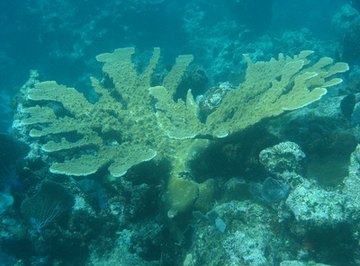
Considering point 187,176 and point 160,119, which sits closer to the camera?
point 187,176

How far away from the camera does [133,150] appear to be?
482 cm

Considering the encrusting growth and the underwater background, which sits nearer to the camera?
the underwater background

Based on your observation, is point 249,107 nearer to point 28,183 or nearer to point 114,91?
point 114,91

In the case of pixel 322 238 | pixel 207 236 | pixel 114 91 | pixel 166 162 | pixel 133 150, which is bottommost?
pixel 322 238

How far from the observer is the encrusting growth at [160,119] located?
4523 millimetres

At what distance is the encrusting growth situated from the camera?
14.8ft

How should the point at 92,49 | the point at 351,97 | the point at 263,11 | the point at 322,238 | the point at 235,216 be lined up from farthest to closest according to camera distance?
1. the point at 263,11
2. the point at 92,49
3. the point at 351,97
4. the point at 235,216
5. the point at 322,238

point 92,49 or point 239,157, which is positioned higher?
point 92,49

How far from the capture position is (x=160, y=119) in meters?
5.18

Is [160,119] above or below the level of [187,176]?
above

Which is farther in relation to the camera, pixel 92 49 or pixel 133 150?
pixel 92 49

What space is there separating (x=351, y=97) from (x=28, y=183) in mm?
5570

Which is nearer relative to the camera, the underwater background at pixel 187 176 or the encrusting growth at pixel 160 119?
the underwater background at pixel 187 176

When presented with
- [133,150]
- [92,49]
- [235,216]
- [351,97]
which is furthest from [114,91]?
[92,49]
